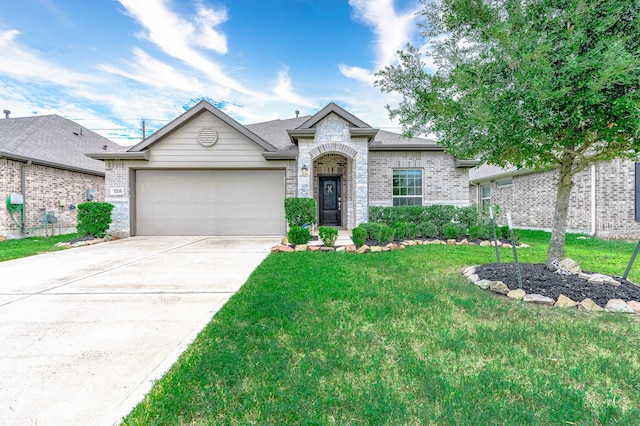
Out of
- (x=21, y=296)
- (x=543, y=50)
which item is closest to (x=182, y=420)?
(x=21, y=296)

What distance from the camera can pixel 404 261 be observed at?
609 centimetres

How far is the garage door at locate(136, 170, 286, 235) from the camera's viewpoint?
11.4 meters

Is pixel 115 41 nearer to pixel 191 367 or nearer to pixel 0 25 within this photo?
pixel 0 25

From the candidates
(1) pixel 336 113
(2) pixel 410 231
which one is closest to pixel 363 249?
(2) pixel 410 231

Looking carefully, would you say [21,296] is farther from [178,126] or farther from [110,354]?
[178,126]

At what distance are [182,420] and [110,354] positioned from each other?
4.21 feet

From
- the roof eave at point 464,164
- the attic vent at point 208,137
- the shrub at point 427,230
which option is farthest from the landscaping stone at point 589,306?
the attic vent at point 208,137

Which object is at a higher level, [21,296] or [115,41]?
[115,41]

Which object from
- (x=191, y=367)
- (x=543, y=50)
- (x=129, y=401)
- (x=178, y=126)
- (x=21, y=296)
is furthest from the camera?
(x=178, y=126)

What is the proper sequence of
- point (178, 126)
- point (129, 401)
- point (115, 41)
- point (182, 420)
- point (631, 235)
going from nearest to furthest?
point (182, 420) → point (129, 401) → point (631, 235) → point (178, 126) → point (115, 41)

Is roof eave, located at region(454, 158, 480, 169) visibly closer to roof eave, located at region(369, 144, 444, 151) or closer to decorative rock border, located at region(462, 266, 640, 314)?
roof eave, located at region(369, 144, 444, 151)

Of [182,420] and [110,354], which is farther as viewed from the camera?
[110,354]

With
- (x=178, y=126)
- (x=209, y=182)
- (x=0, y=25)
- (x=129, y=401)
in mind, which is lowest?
(x=129, y=401)

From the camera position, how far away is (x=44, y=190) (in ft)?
40.6
